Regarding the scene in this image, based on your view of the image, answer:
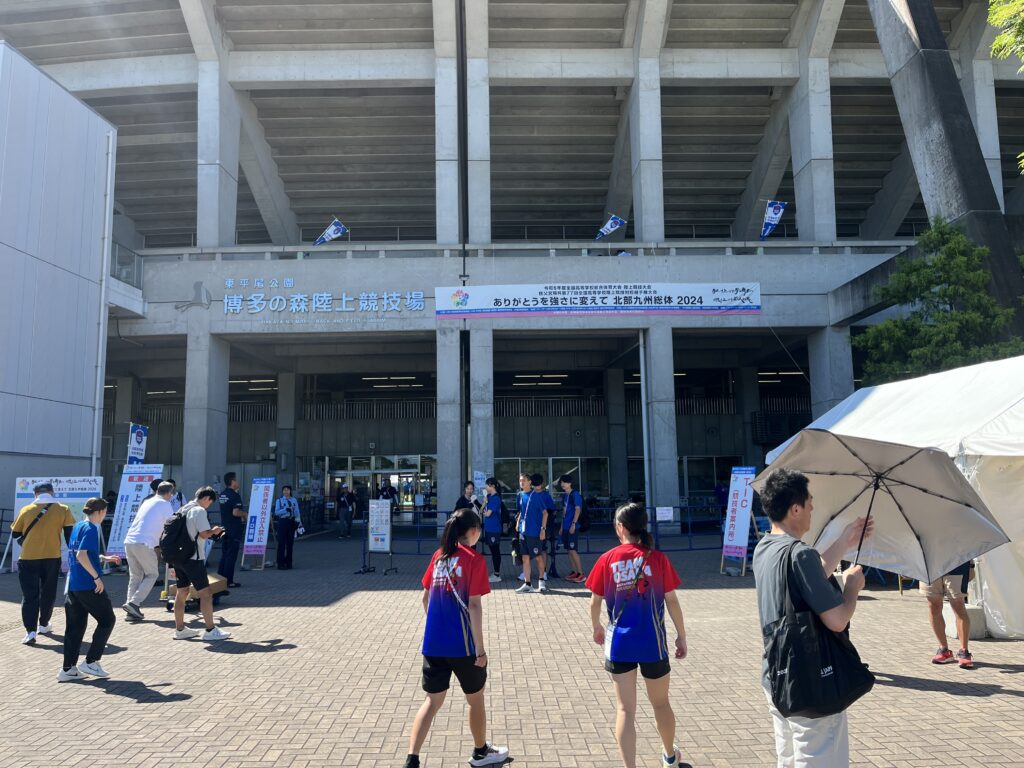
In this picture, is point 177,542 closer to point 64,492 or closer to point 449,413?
point 64,492

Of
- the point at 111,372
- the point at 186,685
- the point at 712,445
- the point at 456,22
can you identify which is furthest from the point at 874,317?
the point at 111,372

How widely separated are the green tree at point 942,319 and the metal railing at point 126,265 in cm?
1763

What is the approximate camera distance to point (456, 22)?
21094 mm

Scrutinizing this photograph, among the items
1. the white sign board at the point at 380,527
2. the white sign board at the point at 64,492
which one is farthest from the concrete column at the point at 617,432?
the white sign board at the point at 64,492

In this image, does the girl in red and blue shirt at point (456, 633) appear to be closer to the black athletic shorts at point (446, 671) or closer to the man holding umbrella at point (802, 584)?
the black athletic shorts at point (446, 671)

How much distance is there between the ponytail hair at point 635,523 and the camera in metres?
4.34

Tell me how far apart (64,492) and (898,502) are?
1399 centimetres

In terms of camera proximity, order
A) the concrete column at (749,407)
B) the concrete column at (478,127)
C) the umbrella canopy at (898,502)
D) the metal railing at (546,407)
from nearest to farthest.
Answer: the umbrella canopy at (898,502) < the concrete column at (478,127) < the concrete column at (749,407) < the metal railing at (546,407)

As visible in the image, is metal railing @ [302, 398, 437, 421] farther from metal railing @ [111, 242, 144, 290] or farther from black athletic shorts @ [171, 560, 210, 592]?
black athletic shorts @ [171, 560, 210, 592]

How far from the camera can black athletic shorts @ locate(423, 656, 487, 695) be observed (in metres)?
4.25

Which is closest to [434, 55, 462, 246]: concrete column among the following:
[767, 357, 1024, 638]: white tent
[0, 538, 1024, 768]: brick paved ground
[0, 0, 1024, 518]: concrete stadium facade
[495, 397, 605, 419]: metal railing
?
[0, 0, 1024, 518]: concrete stadium facade

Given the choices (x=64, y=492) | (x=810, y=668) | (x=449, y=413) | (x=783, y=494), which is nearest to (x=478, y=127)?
(x=449, y=413)

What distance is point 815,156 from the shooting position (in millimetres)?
21250

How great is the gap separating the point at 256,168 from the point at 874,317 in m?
19.9
